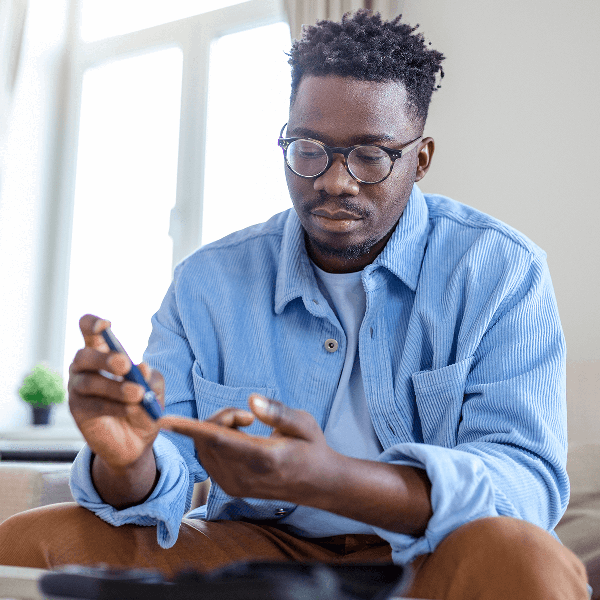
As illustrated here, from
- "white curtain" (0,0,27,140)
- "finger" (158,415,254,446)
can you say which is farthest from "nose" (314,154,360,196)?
"white curtain" (0,0,27,140)

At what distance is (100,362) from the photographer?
657 millimetres

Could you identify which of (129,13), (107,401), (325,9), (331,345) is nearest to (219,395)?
(331,345)

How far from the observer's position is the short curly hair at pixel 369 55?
1073 millimetres

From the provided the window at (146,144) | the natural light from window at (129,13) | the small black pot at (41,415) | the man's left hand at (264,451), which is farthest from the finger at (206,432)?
the natural light from window at (129,13)

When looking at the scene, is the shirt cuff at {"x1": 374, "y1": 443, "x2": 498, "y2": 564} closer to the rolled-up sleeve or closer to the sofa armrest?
the rolled-up sleeve

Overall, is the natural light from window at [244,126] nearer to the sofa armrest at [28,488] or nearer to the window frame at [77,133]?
the window frame at [77,133]

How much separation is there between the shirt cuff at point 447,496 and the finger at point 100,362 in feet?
1.06

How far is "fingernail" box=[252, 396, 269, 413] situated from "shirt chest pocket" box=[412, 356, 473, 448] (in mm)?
463

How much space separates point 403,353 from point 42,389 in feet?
7.77

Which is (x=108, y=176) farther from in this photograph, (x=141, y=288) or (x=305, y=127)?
(x=305, y=127)

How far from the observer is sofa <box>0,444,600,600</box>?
1.35 m

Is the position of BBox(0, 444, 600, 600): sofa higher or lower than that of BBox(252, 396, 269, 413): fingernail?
lower

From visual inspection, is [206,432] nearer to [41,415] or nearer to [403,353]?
[403,353]

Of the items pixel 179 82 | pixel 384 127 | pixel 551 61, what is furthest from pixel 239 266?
pixel 179 82
